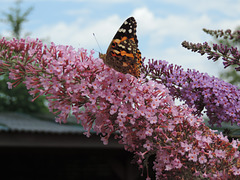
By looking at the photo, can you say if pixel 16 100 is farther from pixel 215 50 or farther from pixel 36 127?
pixel 215 50

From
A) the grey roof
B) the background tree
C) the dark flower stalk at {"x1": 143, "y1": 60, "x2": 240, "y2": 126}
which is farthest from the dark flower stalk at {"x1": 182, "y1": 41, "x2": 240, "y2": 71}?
the background tree

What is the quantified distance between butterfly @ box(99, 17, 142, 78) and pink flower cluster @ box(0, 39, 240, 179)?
5 cm

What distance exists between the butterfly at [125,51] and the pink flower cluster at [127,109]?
5cm

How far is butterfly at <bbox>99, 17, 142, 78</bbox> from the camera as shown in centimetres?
176

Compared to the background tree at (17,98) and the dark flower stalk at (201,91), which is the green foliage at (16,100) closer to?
the background tree at (17,98)

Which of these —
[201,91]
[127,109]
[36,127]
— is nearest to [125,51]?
[127,109]

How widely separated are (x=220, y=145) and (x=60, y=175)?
984cm

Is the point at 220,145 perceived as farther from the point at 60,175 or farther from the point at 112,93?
the point at 60,175

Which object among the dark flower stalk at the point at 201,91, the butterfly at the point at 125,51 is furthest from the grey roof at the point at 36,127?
the butterfly at the point at 125,51

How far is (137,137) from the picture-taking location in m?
1.71

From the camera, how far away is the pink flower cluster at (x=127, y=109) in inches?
64.4

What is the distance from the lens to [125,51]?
1.87 metres

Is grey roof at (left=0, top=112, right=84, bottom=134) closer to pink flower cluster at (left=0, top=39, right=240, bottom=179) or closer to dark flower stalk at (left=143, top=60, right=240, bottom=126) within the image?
dark flower stalk at (left=143, top=60, right=240, bottom=126)

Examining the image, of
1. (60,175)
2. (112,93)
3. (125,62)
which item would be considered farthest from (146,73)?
(60,175)
